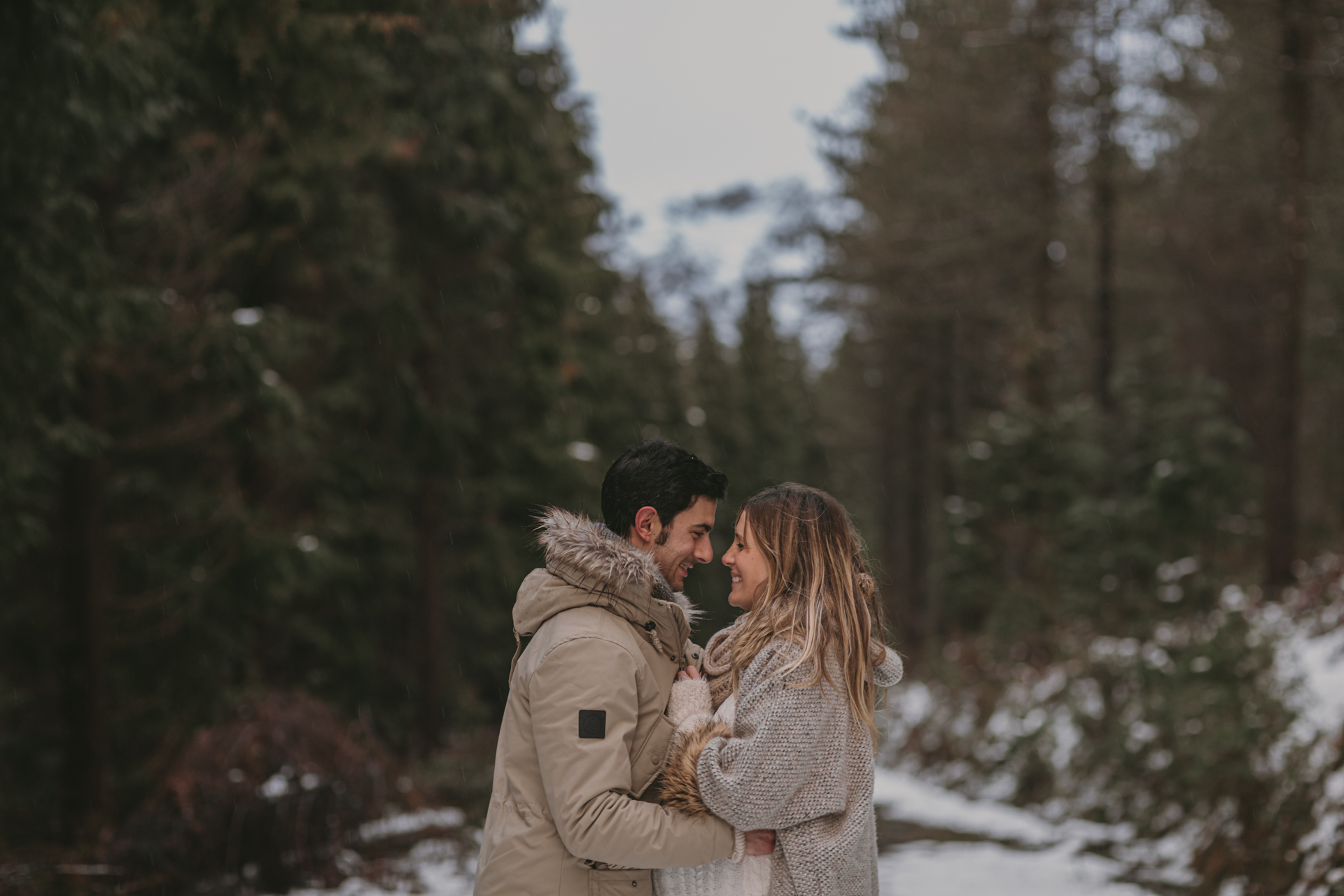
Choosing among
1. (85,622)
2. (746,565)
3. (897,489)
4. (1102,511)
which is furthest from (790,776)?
(897,489)

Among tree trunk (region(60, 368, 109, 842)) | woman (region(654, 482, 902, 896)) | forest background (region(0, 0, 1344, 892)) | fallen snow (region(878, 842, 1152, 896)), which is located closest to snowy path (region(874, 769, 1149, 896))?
fallen snow (region(878, 842, 1152, 896))

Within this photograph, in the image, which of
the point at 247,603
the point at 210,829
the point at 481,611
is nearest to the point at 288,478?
the point at 247,603

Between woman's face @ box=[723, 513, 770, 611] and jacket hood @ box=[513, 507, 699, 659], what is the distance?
200 mm

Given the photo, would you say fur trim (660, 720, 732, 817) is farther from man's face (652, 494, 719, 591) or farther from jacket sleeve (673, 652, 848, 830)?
man's face (652, 494, 719, 591)

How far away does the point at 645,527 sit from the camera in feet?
10.2

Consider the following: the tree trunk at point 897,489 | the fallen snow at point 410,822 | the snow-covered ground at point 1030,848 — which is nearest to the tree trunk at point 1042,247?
the snow-covered ground at point 1030,848

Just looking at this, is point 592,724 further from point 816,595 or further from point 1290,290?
point 1290,290

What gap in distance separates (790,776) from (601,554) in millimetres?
732

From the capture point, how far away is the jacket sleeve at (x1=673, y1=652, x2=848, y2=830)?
9.23ft

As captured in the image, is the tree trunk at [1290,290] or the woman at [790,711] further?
the tree trunk at [1290,290]

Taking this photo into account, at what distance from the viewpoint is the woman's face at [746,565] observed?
10.3ft

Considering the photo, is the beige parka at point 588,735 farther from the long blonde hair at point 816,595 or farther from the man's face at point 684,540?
the long blonde hair at point 816,595

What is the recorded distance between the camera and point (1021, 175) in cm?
1948

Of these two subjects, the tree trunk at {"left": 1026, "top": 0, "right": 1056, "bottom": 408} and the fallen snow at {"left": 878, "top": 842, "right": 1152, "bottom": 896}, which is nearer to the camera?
the fallen snow at {"left": 878, "top": 842, "right": 1152, "bottom": 896}
